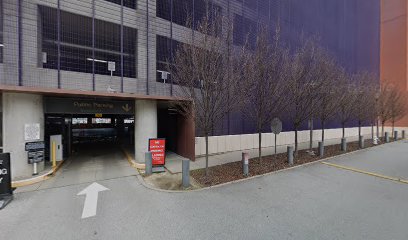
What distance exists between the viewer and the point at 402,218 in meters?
4.83

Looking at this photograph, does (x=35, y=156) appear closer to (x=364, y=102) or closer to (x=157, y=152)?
(x=157, y=152)

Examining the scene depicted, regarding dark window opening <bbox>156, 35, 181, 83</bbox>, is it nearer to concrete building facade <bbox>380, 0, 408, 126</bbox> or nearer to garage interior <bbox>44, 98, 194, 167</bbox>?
garage interior <bbox>44, 98, 194, 167</bbox>

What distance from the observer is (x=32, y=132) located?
309 inches

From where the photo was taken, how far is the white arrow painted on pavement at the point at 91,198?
509 centimetres

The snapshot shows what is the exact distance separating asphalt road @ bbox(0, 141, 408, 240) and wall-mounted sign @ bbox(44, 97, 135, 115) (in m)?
3.63

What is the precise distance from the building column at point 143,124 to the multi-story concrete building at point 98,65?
0.05 m

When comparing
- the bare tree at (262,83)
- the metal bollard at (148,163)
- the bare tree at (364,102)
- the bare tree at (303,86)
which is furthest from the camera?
the bare tree at (364,102)

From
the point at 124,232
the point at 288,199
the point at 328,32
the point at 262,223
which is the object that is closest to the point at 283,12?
the point at 328,32

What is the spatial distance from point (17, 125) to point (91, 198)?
4688 millimetres

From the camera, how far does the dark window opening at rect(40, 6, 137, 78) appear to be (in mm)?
9461

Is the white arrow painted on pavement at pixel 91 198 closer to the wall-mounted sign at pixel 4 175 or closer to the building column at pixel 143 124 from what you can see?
the wall-mounted sign at pixel 4 175

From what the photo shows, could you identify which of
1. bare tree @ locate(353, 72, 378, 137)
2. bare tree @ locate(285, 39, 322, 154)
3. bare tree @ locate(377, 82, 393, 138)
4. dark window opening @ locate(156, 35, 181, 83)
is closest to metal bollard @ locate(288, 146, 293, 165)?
bare tree @ locate(285, 39, 322, 154)

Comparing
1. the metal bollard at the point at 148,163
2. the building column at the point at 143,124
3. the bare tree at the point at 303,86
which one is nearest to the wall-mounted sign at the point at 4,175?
the metal bollard at the point at 148,163

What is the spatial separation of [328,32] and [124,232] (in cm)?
2598
